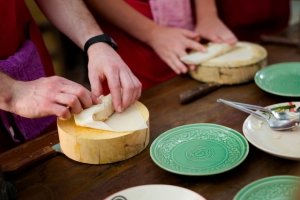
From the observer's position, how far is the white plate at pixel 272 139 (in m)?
1.00

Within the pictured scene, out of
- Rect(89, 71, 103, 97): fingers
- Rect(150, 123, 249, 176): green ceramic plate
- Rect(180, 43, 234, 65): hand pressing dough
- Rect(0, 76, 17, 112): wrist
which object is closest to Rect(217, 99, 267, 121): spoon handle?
Rect(150, 123, 249, 176): green ceramic plate

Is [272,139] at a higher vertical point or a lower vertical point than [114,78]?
lower

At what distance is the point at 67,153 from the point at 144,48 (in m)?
0.85

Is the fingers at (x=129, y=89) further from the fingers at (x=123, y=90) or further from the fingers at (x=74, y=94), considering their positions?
the fingers at (x=74, y=94)

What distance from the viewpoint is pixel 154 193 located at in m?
0.91

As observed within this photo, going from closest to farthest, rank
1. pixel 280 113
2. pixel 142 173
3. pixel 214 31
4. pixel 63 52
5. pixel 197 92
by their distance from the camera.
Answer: pixel 142 173
pixel 280 113
pixel 197 92
pixel 214 31
pixel 63 52

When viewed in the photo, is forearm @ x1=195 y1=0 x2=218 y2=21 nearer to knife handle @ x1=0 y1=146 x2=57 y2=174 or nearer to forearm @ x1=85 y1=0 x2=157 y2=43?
forearm @ x1=85 y1=0 x2=157 y2=43

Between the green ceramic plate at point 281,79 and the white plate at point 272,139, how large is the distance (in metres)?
0.23

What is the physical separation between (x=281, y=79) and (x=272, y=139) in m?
0.42

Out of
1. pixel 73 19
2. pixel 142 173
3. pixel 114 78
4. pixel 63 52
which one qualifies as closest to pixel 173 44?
pixel 73 19

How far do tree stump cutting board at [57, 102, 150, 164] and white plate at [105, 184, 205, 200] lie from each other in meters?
0.18

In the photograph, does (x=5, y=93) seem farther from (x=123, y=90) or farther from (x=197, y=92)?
(x=197, y=92)

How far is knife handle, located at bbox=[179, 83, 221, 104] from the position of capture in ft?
4.42

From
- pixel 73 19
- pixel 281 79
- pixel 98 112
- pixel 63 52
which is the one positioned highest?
pixel 73 19
